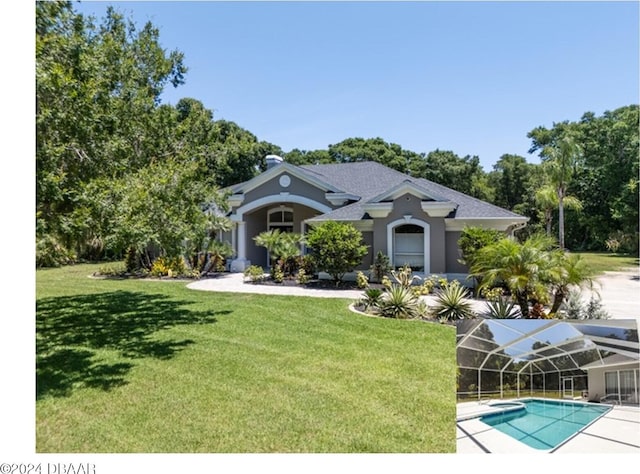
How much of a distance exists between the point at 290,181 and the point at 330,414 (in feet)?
53.0

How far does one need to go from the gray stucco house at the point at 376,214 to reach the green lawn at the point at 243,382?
6.50 metres

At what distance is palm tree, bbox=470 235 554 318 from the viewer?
661 cm

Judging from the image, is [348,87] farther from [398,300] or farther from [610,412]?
[610,412]

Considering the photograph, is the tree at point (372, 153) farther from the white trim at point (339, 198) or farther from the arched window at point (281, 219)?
the white trim at point (339, 198)

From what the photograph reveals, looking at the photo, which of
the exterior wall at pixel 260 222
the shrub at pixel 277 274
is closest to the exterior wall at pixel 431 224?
the shrub at pixel 277 274

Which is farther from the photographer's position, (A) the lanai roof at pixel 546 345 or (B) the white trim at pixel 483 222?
(B) the white trim at pixel 483 222

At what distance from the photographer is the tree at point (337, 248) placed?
49.7ft

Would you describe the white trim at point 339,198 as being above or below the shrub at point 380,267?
above

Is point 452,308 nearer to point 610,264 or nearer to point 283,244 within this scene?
point 283,244

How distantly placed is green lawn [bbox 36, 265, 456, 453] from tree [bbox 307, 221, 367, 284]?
4.76 meters

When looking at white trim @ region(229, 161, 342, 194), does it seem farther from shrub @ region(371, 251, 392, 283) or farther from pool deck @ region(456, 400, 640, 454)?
pool deck @ region(456, 400, 640, 454)

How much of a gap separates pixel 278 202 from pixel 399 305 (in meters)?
12.2

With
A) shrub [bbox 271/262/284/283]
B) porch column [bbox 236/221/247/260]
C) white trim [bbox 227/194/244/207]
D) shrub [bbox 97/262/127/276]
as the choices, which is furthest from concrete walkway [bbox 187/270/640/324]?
shrub [bbox 97/262/127/276]
